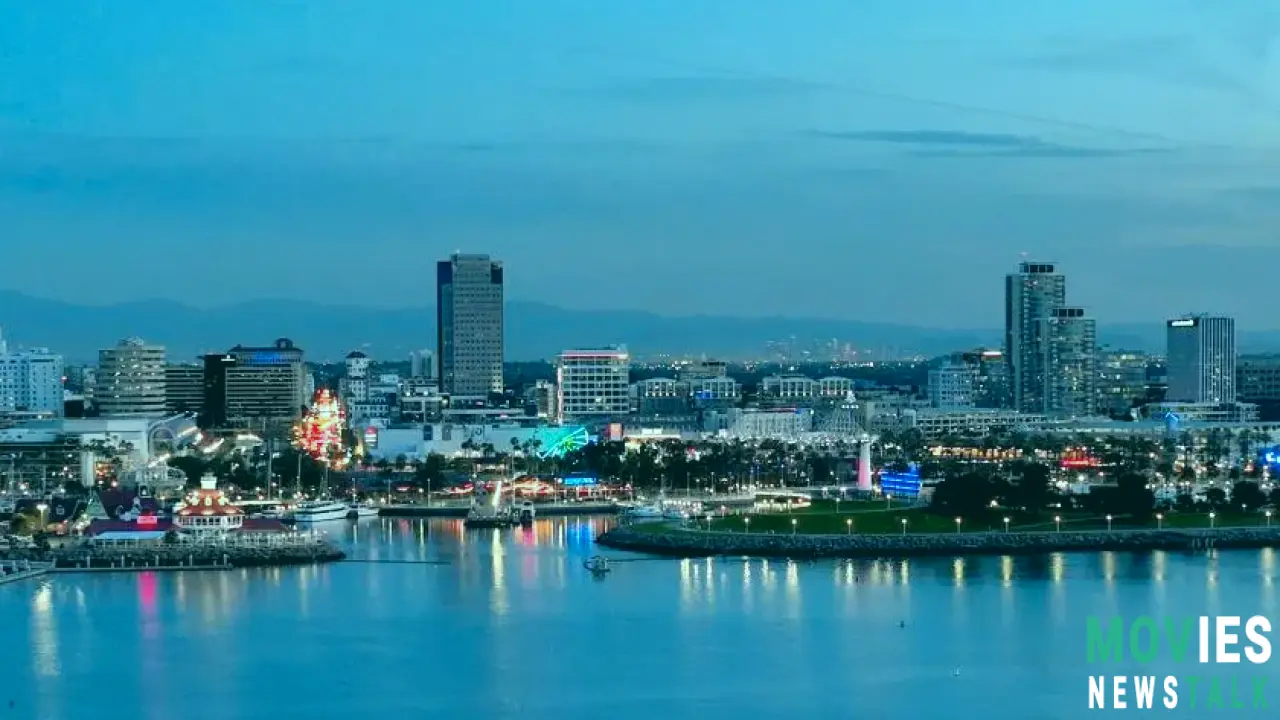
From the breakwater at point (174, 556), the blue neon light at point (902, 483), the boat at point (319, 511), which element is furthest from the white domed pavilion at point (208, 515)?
the blue neon light at point (902, 483)

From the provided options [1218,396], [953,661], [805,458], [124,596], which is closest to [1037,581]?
[953,661]

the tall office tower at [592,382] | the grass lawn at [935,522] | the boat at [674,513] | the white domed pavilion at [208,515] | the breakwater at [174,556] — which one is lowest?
the breakwater at [174,556]

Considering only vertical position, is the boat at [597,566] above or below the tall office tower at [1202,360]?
below

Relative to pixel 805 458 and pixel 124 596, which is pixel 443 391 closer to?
pixel 805 458
